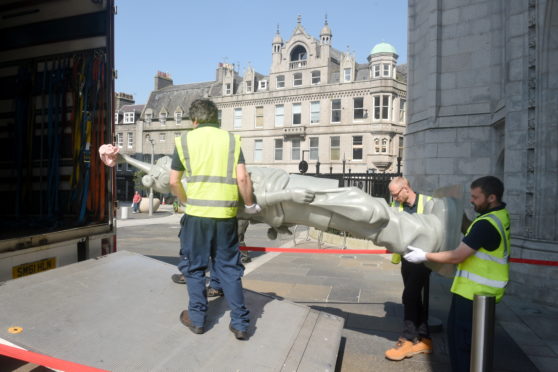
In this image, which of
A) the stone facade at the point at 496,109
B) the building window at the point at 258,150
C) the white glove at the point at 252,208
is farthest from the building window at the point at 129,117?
the white glove at the point at 252,208

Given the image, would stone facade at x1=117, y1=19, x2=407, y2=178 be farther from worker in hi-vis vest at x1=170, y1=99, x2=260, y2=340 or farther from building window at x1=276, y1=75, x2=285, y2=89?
worker in hi-vis vest at x1=170, y1=99, x2=260, y2=340

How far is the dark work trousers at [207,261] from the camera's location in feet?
10.1

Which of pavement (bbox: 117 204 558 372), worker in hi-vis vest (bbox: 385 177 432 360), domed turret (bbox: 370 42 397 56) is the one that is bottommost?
pavement (bbox: 117 204 558 372)

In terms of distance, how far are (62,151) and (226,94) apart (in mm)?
37646

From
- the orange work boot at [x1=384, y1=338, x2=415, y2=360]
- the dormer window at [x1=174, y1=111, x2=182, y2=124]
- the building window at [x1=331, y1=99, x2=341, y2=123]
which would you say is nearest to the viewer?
the orange work boot at [x1=384, y1=338, x2=415, y2=360]

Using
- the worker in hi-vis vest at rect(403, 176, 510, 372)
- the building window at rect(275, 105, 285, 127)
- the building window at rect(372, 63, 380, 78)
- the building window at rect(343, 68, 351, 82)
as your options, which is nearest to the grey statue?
the worker in hi-vis vest at rect(403, 176, 510, 372)

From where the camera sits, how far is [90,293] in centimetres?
358

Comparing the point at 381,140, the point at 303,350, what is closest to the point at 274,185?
the point at 303,350

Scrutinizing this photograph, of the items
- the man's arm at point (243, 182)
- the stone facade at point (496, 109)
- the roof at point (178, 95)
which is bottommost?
the man's arm at point (243, 182)

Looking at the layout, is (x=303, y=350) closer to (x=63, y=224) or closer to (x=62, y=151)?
(x=63, y=224)

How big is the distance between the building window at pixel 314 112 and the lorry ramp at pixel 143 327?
1325 inches

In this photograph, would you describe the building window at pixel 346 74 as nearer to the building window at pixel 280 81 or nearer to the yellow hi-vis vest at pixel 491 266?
the building window at pixel 280 81

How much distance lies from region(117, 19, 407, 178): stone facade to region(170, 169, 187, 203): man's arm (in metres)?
29.0

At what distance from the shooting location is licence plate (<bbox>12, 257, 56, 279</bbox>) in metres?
3.72
